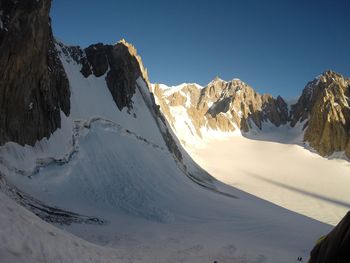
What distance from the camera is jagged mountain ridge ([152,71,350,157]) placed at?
120 m

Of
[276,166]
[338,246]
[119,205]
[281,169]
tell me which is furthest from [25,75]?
[276,166]

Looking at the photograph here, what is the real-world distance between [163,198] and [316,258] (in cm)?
2730

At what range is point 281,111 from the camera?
193750mm

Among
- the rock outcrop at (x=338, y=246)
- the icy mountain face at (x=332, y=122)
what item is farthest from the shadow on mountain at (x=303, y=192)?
the rock outcrop at (x=338, y=246)

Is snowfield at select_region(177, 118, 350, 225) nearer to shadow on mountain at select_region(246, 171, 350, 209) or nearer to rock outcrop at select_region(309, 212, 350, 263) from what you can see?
shadow on mountain at select_region(246, 171, 350, 209)

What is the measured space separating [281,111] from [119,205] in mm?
175710

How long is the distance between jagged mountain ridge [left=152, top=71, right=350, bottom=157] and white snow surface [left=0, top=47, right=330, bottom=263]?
1953 inches

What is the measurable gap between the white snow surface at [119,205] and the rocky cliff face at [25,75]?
1374 mm

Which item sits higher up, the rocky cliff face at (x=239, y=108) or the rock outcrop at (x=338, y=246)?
the rocky cliff face at (x=239, y=108)

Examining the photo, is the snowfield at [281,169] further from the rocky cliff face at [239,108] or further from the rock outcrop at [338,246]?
the rock outcrop at [338,246]

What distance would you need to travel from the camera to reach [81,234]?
21500mm

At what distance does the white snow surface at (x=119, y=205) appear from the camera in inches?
504

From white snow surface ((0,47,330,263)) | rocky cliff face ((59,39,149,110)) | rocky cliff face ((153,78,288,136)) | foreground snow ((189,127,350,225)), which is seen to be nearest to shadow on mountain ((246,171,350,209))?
foreground snow ((189,127,350,225))

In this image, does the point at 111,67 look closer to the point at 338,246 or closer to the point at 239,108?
the point at 338,246
